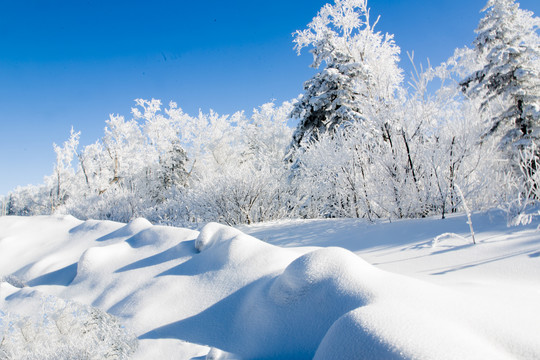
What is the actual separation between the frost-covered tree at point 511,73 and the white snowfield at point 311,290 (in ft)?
25.1

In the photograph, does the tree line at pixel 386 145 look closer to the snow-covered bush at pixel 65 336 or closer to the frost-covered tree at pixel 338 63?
the frost-covered tree at pixel 338 63

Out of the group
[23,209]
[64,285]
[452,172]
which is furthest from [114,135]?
[23,209]

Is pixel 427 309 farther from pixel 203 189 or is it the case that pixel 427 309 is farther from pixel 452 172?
pixel 203 189

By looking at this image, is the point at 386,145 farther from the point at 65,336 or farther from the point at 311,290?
the point at 65,336

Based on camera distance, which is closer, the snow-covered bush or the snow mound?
the snow-covered bush

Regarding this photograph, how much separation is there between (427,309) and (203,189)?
8.44 m

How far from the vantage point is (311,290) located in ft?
6.94

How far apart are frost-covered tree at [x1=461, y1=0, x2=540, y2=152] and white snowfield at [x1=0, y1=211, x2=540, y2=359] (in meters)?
7.66

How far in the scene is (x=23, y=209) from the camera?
51.8 m

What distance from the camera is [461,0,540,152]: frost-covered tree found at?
954cm

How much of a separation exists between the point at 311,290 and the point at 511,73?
1201cm

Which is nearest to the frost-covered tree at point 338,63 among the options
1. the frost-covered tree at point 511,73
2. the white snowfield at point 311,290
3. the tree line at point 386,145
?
the tree line at point 386,145

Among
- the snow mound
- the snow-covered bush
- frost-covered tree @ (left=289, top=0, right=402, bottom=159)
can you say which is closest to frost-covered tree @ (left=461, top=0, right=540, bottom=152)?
frost-covered tree @ (left=289, top=0, right=402, bottom=159)

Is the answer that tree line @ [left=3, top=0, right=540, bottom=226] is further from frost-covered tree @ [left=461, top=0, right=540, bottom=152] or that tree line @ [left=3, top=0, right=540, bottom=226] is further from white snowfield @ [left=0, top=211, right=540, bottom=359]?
white snowfield @ [left=0, top=211, right=540, bottom=359]
